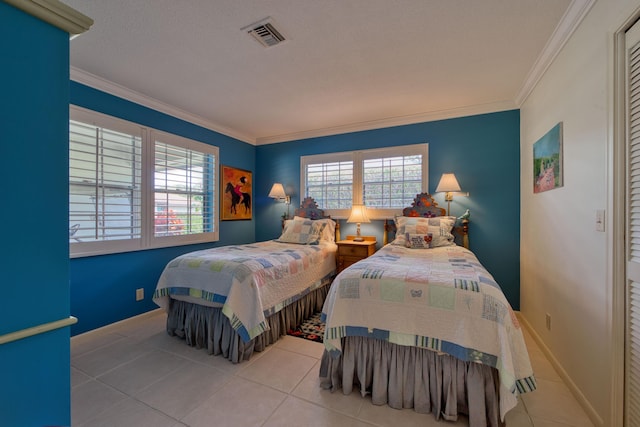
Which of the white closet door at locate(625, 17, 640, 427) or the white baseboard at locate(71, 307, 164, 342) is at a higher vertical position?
the white closet door at locate(625, 17, 640, 427)

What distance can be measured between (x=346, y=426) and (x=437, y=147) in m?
3.24

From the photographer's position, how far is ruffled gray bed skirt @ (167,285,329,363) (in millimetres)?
2270

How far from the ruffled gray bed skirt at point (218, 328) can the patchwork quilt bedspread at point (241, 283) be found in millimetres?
Answer: 129

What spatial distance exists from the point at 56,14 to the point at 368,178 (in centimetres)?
346

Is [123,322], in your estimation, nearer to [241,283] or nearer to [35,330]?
[241,283]

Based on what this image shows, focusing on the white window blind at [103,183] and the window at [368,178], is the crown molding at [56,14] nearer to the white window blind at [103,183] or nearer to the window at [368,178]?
the white window blind at [103,183]

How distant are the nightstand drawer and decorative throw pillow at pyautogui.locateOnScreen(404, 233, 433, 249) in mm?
552

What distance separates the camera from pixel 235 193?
4363mm

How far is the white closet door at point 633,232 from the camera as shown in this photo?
129cm

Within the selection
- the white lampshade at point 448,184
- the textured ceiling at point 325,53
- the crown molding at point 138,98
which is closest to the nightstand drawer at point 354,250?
the white lampshade at point 448,184

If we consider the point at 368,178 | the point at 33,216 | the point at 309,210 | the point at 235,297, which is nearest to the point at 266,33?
the point at 33,216

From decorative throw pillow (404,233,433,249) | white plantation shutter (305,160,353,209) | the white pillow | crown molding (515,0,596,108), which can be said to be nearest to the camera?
crown molding (515,0,596,108)

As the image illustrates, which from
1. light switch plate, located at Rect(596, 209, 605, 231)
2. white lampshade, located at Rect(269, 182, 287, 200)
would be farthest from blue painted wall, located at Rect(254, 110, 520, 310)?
light switch plate, located at Rect(596, 209, 605, 231)

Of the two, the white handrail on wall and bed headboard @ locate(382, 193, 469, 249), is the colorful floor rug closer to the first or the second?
bed headboard @ locate(382, 193, 469, 249)
